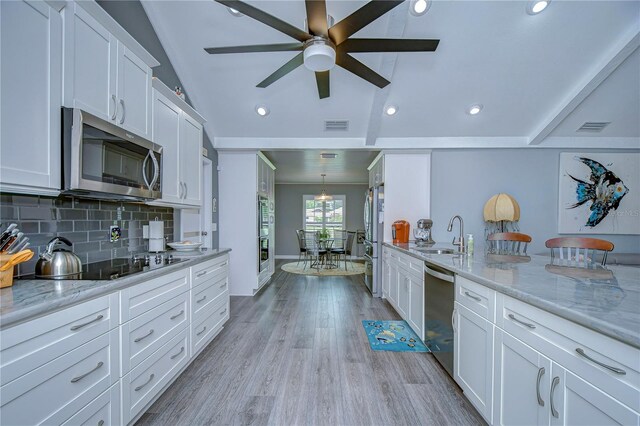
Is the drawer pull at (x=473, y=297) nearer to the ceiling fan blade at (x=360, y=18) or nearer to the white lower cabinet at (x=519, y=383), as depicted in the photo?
the white lower cabinet at (x=519, y=383)

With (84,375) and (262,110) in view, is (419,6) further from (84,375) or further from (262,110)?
(84,375)

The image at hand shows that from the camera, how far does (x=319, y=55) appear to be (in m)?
2.03

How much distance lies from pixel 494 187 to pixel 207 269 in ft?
14.1

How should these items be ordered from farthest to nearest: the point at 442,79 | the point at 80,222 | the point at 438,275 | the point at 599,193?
the point at 599,193 → the point at 442,79 → the point at 438,275 → the point at 80,222

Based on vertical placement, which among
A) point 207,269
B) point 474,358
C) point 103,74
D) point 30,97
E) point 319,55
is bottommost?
point 474,358

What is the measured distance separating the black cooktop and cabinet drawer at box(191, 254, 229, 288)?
188 mm

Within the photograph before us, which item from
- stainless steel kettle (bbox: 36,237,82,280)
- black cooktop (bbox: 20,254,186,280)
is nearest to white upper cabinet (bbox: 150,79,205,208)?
black cooktop (bbox: 20,254,186,280)

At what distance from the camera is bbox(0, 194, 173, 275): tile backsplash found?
153 centimetres

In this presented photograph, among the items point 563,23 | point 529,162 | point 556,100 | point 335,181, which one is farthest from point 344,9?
point 335,181

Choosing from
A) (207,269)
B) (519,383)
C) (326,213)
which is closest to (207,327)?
(207,269)

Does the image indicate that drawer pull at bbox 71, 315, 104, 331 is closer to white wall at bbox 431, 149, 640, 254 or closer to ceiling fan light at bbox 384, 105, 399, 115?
ceiling fan light at bbox 384, 105, 399, 115

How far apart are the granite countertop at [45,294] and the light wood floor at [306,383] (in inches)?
39.2

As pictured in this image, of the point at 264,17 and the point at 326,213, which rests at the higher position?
the point at 264,17

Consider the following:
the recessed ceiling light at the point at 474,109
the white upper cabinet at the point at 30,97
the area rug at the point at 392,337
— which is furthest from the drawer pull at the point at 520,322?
the recessed ceiling light at the point at 474,109
